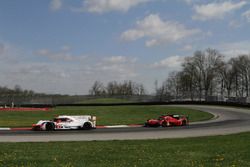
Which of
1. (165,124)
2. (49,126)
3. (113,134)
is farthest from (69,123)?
(165,124)

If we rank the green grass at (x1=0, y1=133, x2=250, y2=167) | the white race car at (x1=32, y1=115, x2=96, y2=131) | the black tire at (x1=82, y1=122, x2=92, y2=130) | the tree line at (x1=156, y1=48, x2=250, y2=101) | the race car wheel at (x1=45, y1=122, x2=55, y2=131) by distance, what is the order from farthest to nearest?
the tree line at (x1=156, y1=48, x2=250, y2=101)
the black tire at (x1=82, y1=122, x2=92, y2=130)
the white race car at (x1=32, y1=115, x2=96, y2=131)
the race car wheel at (x1=45, y1=122, x2=55, y2=131)
the green grass at (x1=0, y1=133, x2=250, y2=167)

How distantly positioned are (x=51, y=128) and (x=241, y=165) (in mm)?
19501

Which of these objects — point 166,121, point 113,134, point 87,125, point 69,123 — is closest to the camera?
point 113,134

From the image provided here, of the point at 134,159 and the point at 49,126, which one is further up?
the point at 134,159

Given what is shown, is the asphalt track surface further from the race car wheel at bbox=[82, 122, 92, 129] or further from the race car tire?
the race car tire

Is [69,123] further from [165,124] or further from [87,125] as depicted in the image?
[165,124]

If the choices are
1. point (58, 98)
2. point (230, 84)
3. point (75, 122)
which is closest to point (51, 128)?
point (75, 122)

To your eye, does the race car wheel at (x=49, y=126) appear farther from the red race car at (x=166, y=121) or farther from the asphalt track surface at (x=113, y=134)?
the red race car at (x=166, y=121)

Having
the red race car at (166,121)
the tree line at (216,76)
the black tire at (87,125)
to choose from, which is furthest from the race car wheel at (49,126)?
the tree line at (216,76)

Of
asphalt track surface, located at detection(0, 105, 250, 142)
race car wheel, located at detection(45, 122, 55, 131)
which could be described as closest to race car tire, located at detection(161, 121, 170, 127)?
asphalt track surface, located at detection(0, 105, 250, 142)

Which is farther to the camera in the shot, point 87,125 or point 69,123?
point 87,125

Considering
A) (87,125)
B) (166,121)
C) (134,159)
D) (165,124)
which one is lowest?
(165,124)

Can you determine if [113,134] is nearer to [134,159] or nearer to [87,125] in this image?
[87,125]

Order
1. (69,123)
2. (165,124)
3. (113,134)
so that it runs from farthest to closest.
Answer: (165,124) < (69,123) < (113,134)
